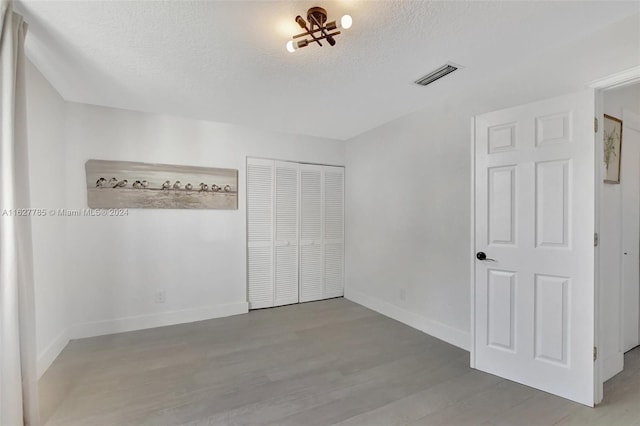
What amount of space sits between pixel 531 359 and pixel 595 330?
1.53ft

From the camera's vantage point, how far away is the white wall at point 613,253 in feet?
7.51

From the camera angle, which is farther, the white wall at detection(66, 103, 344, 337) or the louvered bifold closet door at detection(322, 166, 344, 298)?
the louvered bifold closet door at detection(322, 166, 344, 298)

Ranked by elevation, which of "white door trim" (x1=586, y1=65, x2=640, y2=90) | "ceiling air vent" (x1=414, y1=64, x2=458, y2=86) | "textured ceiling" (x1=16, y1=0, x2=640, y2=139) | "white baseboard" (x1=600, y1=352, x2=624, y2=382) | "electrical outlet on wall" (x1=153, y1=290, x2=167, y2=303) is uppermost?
"textured ceiling" (x1=16, y1=0, x2=640, y2=139)

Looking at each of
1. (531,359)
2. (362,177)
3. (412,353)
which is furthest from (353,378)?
(362,177)

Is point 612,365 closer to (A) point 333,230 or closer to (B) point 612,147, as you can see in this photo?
(B) point 612,147

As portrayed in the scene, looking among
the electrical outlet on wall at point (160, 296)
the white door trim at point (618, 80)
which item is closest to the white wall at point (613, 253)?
the white door trim at point (618, 80)

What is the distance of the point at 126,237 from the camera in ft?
10.9

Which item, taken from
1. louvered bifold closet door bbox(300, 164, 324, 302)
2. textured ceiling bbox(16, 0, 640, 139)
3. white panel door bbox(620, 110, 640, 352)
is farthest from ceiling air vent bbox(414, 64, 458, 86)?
louvered bifold closet door bbox(300, 164, 324, 302)

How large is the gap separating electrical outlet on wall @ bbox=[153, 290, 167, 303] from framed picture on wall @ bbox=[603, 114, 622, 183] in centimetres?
454

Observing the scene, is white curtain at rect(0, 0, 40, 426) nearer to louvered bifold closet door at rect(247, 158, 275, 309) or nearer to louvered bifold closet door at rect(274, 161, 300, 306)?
louvered bifold closet door at rect(247, 158, 275, 309)

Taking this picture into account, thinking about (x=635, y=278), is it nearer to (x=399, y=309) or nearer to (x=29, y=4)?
(x=399, y=309)

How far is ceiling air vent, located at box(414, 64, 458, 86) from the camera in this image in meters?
2.42

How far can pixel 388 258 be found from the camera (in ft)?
12.5

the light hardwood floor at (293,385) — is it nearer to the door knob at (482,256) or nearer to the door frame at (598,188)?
the door frame at (598,188)
